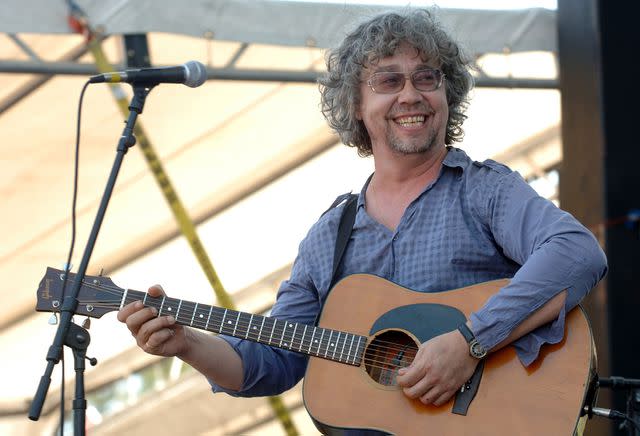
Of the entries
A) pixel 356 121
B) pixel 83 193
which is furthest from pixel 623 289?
pixel 83 193

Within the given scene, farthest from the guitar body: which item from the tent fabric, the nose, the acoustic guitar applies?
the tent fabric

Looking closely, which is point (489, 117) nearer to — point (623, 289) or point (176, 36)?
point (623, 289)

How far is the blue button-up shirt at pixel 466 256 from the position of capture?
9.66 ft

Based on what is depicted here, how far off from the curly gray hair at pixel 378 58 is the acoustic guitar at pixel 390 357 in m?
0.79

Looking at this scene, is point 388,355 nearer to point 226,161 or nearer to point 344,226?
point 344,226

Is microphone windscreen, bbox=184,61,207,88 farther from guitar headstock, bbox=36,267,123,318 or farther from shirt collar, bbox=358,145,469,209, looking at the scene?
shirt collar, bbox=358,145,469,209

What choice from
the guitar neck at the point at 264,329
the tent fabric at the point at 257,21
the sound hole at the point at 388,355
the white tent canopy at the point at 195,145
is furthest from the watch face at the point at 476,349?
the white tent canopy at the point at 195,145

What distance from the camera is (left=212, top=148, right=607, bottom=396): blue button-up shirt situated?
9.66ft

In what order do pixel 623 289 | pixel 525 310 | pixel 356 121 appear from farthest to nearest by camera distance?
pixel 623 289
pixel 356 121
pixel 525 310

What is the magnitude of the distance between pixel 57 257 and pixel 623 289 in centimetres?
333

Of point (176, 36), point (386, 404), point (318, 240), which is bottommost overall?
point (386, 404)

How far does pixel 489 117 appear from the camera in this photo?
6.43 metres

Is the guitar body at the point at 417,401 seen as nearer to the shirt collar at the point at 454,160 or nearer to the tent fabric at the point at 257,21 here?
A: the shirt collar at the point at 454,160

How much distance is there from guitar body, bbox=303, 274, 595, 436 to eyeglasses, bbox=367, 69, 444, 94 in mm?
676
